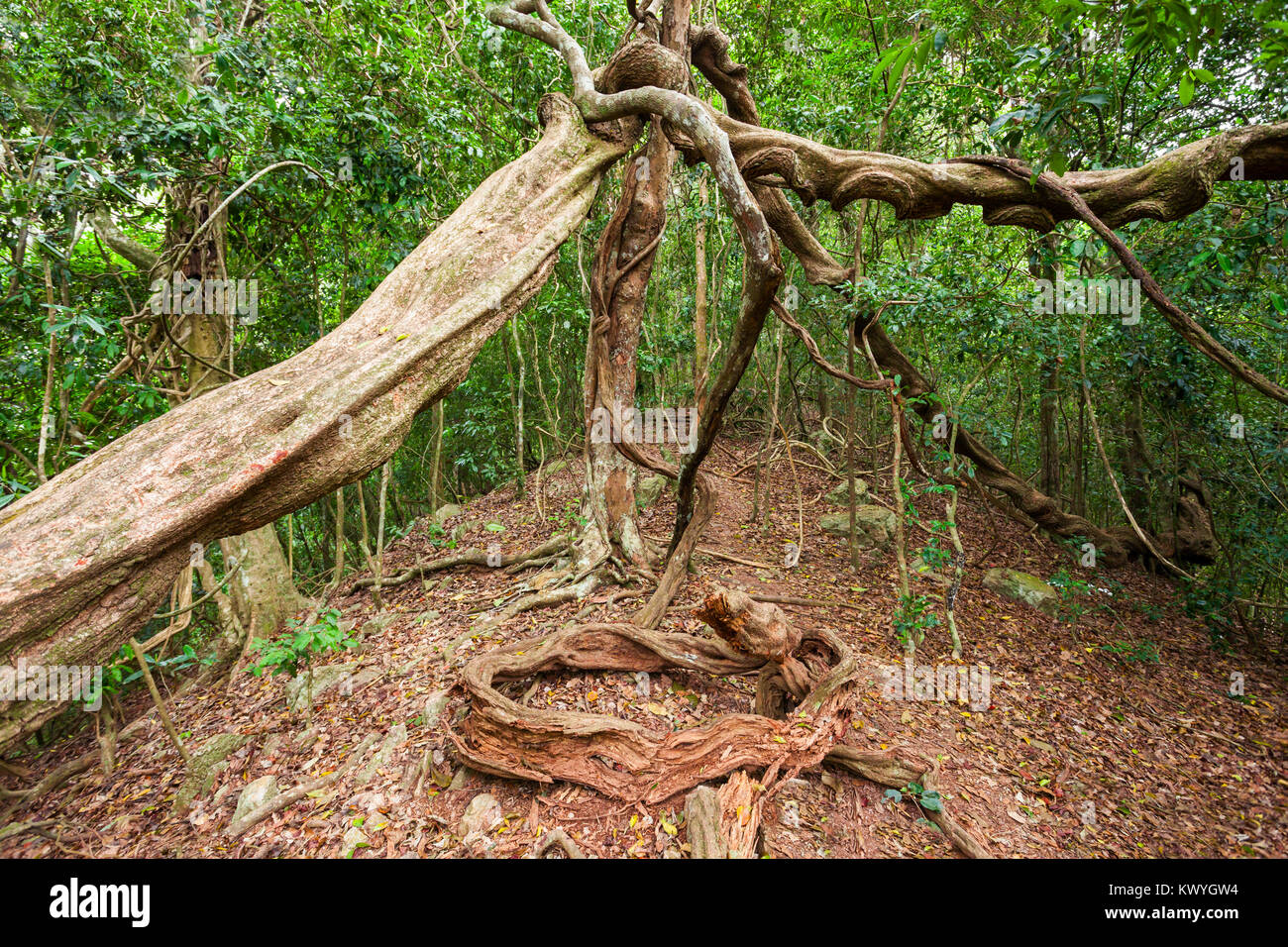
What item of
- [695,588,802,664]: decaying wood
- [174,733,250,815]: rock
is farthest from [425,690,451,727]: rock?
[695,588,802,664]: decaying wood

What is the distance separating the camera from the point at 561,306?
6.83 meters

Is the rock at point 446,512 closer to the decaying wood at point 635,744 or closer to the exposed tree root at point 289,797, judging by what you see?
the exposed tree root at point 289,797

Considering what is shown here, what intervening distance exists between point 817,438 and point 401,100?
7.37 meters

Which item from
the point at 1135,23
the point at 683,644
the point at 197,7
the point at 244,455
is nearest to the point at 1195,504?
the point at 683,644

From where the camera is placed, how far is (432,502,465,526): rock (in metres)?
7.90

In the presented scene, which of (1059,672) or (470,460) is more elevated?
(470,460)

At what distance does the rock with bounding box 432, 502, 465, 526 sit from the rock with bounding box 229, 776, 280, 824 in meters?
4.54

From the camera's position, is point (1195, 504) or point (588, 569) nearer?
point (588, 569)

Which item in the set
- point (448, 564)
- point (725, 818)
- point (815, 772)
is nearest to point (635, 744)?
point (725, 818)

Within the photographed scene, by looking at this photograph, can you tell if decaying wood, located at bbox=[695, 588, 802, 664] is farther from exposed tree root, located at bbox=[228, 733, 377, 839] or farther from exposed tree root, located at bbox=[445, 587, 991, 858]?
exposed tree root, located at bbox=[228, 733, 377, 839]

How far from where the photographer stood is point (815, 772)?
10.2 feet

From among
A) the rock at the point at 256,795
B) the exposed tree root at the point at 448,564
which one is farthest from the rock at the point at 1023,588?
the rock at the point at 256,795

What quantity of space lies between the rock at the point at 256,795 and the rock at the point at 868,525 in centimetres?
572

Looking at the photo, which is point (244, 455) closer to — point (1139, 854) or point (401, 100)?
point (401, 100)
